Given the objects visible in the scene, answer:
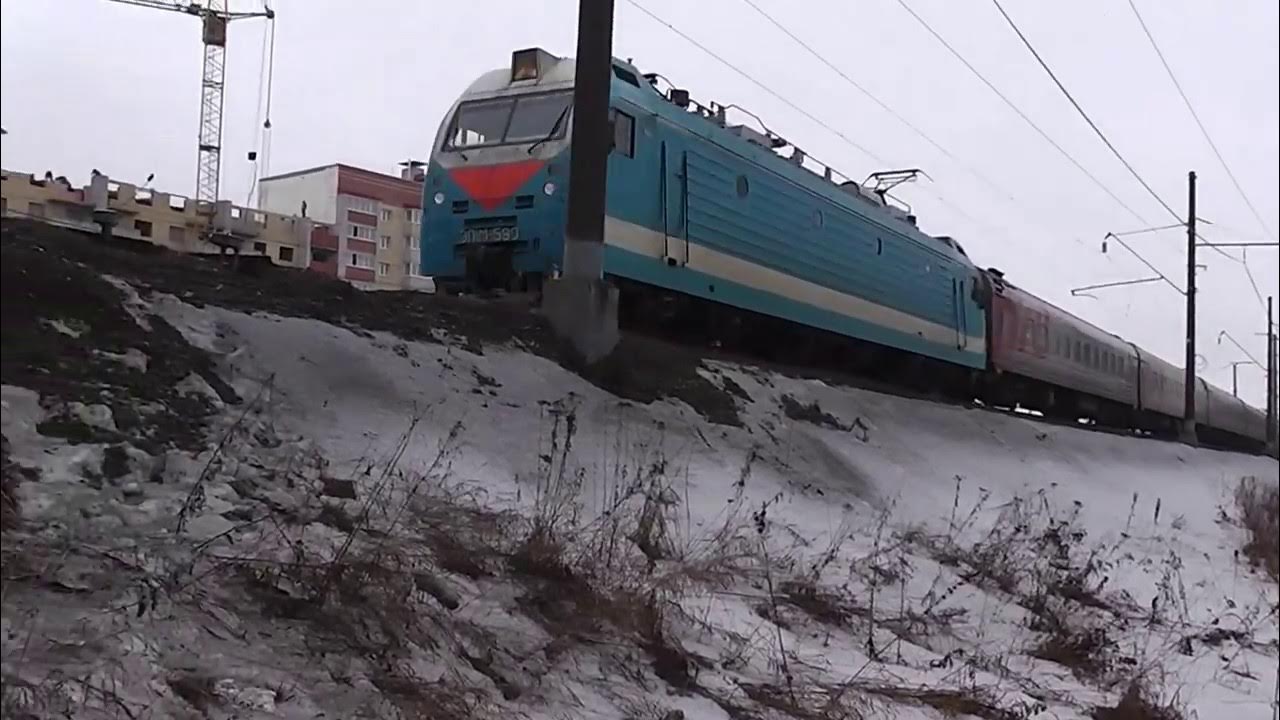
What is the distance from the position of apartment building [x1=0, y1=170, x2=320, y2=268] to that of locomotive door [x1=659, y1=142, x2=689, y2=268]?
24.2 ft

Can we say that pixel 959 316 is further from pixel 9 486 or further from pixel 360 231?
pixel 9 486

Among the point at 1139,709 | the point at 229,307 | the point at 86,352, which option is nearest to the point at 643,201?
the point at 229,307

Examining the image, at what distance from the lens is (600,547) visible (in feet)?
19.6

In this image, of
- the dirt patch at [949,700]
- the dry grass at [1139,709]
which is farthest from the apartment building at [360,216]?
the dry grass at [1139,709]

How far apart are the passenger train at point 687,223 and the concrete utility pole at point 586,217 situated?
77cm

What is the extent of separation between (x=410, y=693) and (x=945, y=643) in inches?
140

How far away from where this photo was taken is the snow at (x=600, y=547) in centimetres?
381

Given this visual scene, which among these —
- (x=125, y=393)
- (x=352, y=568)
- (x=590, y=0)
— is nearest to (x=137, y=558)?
(x=125, y=393)

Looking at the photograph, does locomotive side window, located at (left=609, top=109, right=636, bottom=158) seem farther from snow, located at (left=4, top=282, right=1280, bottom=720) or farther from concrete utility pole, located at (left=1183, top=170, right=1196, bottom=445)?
concrete utility pole, located at (left=1183, top=170, right=1196, bottom=445)

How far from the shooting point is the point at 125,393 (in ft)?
12.7

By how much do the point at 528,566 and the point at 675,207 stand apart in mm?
7434

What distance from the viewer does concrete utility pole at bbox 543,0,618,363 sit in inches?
398

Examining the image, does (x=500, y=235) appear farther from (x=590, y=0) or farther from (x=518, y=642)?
(x=518, y=642)

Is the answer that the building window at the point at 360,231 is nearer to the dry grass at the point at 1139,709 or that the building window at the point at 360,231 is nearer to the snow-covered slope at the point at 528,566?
the snow-covered slope at the point at 528,566
